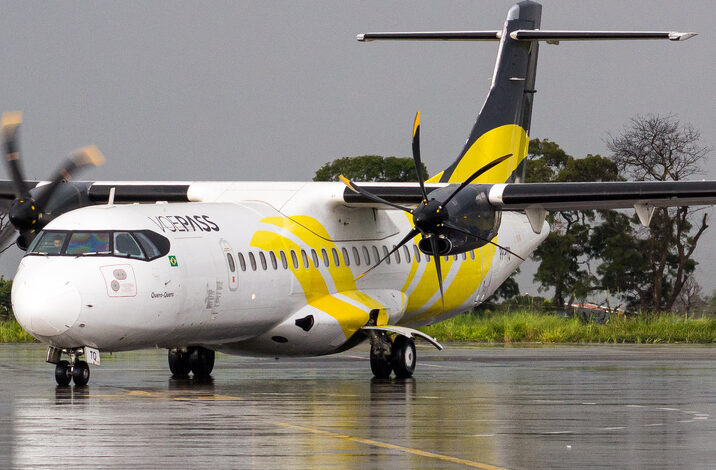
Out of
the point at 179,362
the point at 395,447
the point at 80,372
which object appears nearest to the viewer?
the point at 395,447

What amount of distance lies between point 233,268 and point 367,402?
3777 millimetres

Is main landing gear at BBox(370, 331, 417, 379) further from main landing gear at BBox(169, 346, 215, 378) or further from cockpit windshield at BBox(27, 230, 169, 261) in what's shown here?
Result: cockpit windshield at BBox(27, 230, 169, 261)

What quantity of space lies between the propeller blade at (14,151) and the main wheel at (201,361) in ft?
12.9

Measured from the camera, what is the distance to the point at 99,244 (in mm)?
17672

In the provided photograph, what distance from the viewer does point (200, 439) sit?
12.2m

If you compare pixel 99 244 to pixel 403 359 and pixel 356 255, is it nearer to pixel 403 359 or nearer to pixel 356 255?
pixel 403 359

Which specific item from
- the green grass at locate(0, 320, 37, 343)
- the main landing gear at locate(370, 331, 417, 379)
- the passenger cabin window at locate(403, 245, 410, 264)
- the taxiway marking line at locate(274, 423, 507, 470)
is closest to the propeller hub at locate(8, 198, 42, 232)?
the main landing gear at locate(370, 331, 417, 379)

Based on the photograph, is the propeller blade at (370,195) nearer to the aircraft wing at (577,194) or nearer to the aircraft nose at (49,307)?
the aircraft wing at (577,194)

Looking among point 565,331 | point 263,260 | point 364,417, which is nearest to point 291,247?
point 263,260

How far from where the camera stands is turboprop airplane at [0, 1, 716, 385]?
1748 centimetres

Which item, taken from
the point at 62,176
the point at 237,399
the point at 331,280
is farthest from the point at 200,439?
the point at 62,176

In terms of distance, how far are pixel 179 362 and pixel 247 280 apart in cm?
264

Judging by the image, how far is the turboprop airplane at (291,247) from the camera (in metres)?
17.5

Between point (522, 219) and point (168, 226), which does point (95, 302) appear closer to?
point (168, 226)
